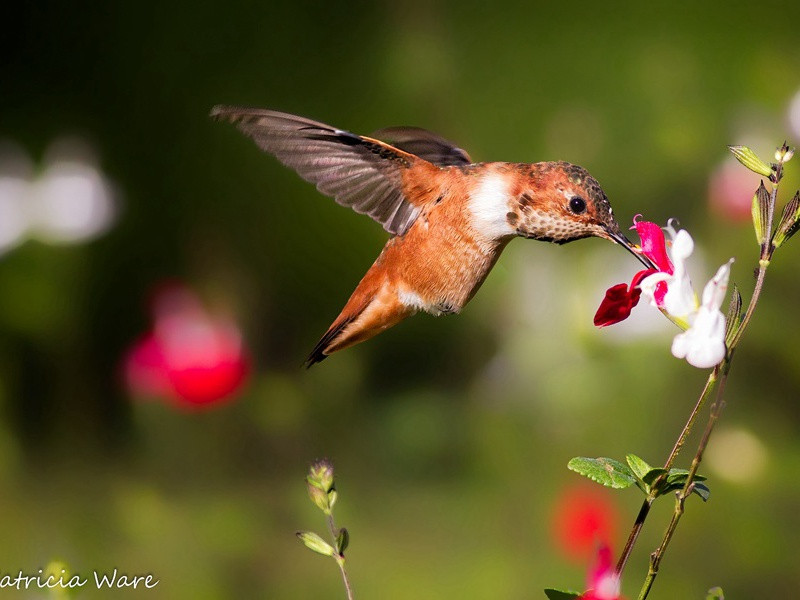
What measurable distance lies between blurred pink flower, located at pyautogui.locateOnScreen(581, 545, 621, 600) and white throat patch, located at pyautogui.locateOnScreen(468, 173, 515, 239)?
0.15 metres

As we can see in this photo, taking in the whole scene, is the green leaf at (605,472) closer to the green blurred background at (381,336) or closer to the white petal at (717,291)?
the white petal at (717,291)

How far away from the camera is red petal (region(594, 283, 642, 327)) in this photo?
0.39 m

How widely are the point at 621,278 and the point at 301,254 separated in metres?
0.47

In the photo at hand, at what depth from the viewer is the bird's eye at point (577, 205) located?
0.40 m

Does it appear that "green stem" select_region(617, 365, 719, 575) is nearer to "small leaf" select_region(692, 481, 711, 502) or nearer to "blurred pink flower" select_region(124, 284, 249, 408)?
"small leaf" select_region(692, 481, 711, 502)

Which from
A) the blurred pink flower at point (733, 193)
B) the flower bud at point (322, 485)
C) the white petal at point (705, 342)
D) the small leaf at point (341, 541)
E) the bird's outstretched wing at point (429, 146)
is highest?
the blurred pink flower at point (733, 193)

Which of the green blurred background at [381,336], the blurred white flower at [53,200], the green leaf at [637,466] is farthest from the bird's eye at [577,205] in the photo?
the blurred white flower at [53,200]

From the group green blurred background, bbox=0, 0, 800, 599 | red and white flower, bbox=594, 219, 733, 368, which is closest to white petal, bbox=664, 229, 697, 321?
red and white flower, bbox=594, 219, 733, 368

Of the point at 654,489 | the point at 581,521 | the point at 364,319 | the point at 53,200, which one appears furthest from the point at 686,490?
the point at 53,200

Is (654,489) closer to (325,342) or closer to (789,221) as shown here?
(789,221)

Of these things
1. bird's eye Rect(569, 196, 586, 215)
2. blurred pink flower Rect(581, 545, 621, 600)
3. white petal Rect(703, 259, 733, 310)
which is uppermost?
bird's eye Rect(569, 196, 586, 215)

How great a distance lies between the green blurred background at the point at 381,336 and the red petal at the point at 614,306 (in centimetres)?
86

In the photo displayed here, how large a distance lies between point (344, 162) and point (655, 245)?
175 mm

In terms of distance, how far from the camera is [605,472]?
367mm
